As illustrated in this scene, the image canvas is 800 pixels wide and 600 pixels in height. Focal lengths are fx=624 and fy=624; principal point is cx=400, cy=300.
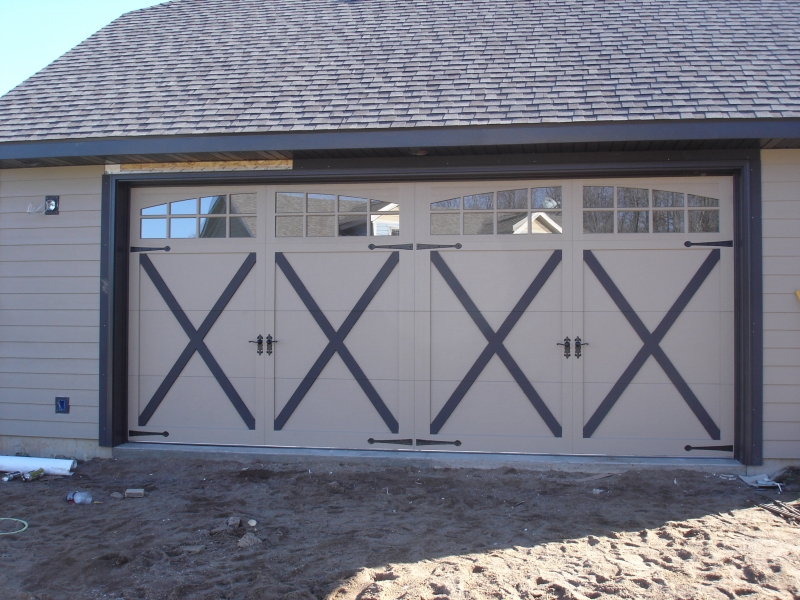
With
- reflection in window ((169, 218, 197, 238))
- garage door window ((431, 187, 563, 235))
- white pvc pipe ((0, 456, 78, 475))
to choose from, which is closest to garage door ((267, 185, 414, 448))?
garage door window ((431, 187, 563, 235))

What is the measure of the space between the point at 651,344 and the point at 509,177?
6.03ft

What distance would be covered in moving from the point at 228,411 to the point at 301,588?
274cm

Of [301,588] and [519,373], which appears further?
[519,373]

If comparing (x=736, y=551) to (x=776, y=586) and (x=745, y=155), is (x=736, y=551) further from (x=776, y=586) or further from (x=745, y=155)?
(x=745, y=155)

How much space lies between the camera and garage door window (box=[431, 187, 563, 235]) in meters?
5.33

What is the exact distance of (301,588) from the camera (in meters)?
3.14

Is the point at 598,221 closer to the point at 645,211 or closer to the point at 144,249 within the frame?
the point at 645,211

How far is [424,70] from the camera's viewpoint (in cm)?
573

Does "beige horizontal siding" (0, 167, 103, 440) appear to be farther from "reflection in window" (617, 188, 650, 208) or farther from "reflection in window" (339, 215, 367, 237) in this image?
"reflection in window" (617, 188, 650, 208)

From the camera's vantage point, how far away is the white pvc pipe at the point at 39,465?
5172mm

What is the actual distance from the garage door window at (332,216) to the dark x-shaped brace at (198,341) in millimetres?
473

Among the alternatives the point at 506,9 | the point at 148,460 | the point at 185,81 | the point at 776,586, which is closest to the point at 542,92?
the point at 506,9

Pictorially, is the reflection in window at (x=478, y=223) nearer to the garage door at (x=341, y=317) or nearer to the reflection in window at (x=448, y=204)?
the reflection in window at (x=448, y=204)

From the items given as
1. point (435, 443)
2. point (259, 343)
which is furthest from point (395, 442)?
point (259, 343)
